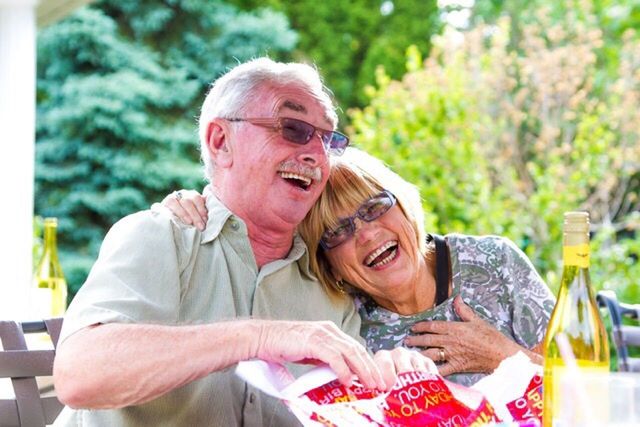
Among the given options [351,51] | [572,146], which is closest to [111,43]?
[351,51]

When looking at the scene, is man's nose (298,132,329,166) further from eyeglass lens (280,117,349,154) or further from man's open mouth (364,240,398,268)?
man's open mouth (364,240,398,268)

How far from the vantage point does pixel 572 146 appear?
8922 millimetres

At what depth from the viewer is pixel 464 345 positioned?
7.70 ft

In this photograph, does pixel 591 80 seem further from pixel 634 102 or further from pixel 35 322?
pixel 35 322

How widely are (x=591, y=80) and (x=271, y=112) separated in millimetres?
6802

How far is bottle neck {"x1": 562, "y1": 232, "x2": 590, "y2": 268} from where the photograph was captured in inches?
52.1

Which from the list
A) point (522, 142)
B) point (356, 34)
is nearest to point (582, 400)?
point (522, 142)

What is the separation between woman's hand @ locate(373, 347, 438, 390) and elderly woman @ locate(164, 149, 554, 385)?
30.1 inches

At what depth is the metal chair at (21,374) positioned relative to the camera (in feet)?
6.88

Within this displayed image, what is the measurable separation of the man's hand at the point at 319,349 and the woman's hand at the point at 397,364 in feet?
0.04

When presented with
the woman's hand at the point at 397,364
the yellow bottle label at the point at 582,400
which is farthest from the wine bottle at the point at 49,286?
the yellow bottle label at the point at 582,400

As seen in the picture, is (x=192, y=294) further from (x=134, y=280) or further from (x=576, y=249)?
(x=576, y=249)

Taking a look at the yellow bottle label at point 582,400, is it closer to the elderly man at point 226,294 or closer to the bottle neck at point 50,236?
the elderly man at point 226,294

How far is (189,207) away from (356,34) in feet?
41.3
